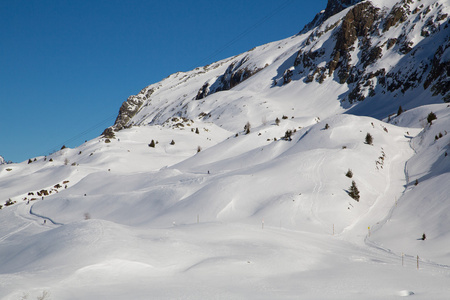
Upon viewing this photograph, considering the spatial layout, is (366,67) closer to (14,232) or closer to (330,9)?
(14,232)

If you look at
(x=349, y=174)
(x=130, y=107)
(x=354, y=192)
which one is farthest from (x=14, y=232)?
(x=130, y=107)

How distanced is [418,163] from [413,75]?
38.4m

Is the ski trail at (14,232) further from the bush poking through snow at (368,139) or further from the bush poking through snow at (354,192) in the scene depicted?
the bush poking through snow at (368,139)

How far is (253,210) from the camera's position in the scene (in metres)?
18.6

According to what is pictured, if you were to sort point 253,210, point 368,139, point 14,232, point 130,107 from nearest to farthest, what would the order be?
point 253,210 < point 14,232 < point 368,139 < point 130,107

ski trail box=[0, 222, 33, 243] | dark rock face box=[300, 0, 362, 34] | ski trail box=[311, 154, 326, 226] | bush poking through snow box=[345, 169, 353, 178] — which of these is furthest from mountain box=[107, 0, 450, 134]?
ski trail box=[0, 222, 33, 243]

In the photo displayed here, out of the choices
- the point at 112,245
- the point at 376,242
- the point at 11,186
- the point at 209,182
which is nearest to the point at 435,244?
the point at 376,242

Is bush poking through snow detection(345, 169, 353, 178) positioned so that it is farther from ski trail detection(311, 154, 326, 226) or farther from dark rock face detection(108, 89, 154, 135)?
dark rock face detection(108, 89, 154, 135)

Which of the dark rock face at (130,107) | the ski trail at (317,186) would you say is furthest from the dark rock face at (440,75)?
the dark rock face at (130,107)

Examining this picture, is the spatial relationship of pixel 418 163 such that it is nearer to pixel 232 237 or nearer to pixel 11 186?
pixel 232 237

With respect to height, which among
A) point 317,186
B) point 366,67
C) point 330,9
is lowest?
point 317,186

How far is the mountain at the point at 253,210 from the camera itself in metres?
7.88

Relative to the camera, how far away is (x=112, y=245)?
9664 millimetres

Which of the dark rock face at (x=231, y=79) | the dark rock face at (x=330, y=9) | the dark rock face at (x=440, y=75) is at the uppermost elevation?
the dark rock face at (x=330, y=9)
